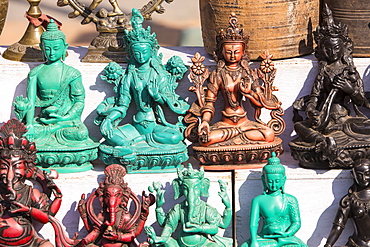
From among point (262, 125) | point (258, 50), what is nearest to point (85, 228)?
point (262, 125)

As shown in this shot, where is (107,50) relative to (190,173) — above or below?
above

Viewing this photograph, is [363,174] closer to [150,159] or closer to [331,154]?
[331,154]

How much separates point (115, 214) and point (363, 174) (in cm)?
134

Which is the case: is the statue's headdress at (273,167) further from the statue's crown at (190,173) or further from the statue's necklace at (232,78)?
the statue's necklace at (232,78)

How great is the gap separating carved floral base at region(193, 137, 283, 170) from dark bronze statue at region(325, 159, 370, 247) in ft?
1.61

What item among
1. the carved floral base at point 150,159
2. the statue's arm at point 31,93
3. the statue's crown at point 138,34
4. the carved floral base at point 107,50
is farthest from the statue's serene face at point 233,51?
the statue's arm at point 31,93

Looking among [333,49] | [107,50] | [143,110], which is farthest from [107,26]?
[333,49]

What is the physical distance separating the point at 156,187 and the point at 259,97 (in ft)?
2.61

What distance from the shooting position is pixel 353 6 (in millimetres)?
5414

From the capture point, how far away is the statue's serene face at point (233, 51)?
5.04 meters

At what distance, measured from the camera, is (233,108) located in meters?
5.09

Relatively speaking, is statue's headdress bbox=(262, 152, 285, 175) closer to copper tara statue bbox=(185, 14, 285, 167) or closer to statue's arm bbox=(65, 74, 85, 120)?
copper tara statue bbox=(185, 14, 285, 167)

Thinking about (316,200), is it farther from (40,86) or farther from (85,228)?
(40,86)

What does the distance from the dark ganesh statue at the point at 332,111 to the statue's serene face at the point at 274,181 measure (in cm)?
30
